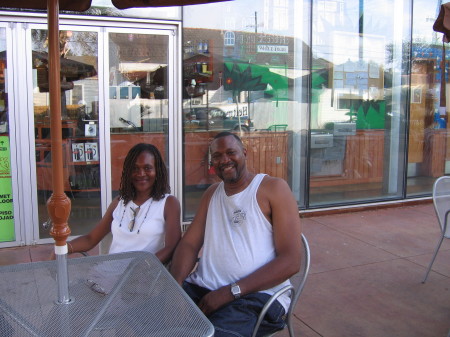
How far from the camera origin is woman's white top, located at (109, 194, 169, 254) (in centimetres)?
264

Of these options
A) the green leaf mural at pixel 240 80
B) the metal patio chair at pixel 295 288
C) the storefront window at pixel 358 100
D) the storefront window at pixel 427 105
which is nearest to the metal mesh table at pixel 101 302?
the metal patio chair at pixel 295 288

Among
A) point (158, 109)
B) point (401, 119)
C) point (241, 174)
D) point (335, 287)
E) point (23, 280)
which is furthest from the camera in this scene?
point (401, 119)

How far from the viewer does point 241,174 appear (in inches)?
100

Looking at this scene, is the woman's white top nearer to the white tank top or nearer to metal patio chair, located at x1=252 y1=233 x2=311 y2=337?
the white tank top

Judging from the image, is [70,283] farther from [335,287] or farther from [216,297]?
[335,287]

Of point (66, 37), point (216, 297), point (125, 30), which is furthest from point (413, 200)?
point (216, 297)

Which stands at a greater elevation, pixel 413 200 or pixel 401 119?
pixel 401 119

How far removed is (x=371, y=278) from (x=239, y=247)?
2.32 meters

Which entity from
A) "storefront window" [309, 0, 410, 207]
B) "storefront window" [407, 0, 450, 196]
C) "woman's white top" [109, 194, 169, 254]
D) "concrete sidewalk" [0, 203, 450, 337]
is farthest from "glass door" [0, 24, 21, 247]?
"storefront window" [407, 0, 450, 196]

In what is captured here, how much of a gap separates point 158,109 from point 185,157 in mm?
650

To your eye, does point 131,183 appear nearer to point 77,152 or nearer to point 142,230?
point 142,230

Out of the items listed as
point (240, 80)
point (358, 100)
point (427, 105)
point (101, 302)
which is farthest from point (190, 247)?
point (427, 105)

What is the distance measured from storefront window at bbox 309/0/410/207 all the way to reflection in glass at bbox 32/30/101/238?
2.89 meters

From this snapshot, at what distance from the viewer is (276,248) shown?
2.43 meters
